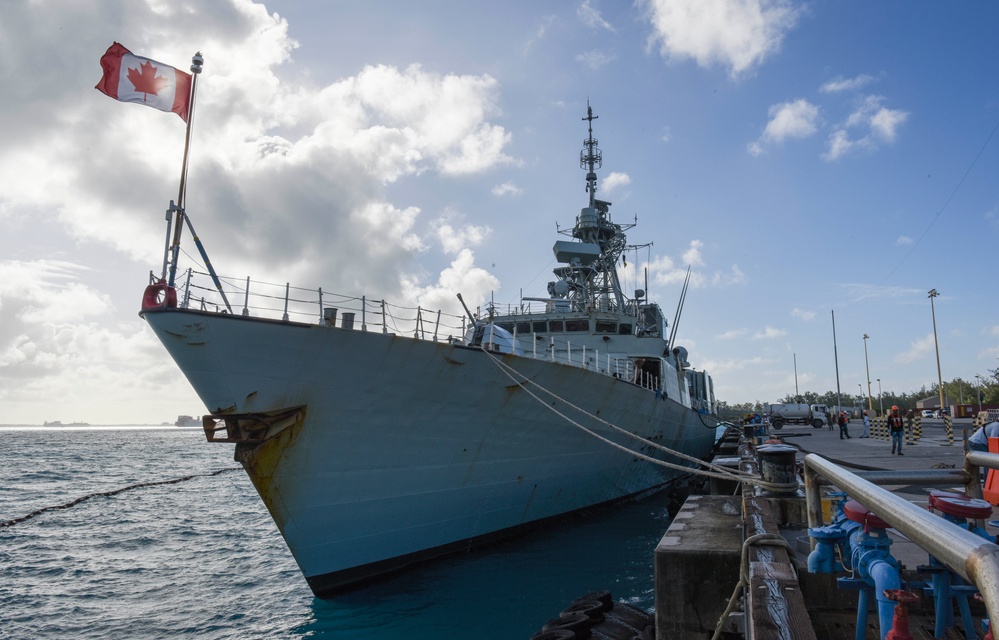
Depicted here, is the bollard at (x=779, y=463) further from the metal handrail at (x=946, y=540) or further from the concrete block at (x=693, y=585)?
the metal handrail at (x=946, y=540)

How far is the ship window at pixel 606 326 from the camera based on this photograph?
17000 mm

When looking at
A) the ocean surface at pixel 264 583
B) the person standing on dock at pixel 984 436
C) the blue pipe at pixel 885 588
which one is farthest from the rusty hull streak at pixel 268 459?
the person standing on dock at pixel 984 436

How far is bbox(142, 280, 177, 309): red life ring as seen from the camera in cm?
705

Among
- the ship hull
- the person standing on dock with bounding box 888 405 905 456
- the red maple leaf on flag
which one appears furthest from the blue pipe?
the person standing on dock with bounding box 888 405 905 456

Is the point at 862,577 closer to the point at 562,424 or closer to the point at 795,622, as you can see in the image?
the point at 795,622

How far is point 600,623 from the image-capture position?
598 centimetres

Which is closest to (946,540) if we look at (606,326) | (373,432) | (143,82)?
(373,432)

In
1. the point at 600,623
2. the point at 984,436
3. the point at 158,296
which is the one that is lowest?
the point at 600,623

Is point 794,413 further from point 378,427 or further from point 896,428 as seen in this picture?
point 378,427

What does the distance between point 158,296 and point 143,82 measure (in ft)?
8.99

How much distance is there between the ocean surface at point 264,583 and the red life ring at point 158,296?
4.34 m

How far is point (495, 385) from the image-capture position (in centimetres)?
909

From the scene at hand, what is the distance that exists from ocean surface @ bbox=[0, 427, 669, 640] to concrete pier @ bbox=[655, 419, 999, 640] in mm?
2896

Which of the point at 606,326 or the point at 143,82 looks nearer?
the point at 143,82
